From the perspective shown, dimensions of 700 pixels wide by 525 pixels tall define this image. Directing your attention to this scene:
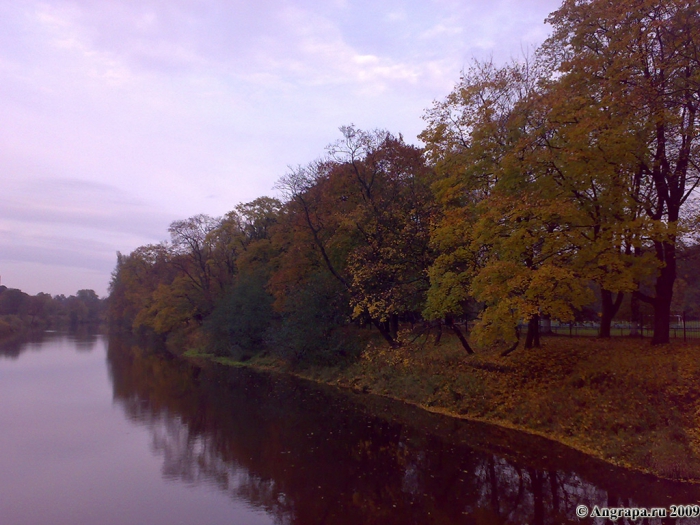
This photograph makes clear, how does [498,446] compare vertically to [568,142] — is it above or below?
below

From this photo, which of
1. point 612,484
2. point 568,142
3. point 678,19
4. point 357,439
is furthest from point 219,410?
point 678,19

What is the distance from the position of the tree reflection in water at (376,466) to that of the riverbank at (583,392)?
2.24ft

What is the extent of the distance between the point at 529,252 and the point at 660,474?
6.97 m

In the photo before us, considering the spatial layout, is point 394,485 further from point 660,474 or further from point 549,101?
point 549,101

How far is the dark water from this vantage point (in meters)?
→ 9.09

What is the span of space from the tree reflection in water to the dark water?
0.15ft

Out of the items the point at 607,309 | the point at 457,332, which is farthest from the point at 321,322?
the point at 607,309

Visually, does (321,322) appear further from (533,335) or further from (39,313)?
(39,313)

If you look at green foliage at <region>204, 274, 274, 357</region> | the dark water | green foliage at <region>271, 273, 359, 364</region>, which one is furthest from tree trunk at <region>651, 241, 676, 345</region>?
green foliage at <region>204, 274, 274, 357</region>

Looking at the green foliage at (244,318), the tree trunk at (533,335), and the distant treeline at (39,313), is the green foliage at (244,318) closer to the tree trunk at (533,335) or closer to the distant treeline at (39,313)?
the tree trunk at (533,335)

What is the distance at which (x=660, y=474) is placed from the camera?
1023cm

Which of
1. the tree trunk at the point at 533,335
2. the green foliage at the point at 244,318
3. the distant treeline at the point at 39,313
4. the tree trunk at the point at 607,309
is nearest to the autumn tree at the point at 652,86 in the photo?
the tree trunk at the point at 607,309

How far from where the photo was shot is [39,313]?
93375mm

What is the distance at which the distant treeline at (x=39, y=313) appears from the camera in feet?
270
